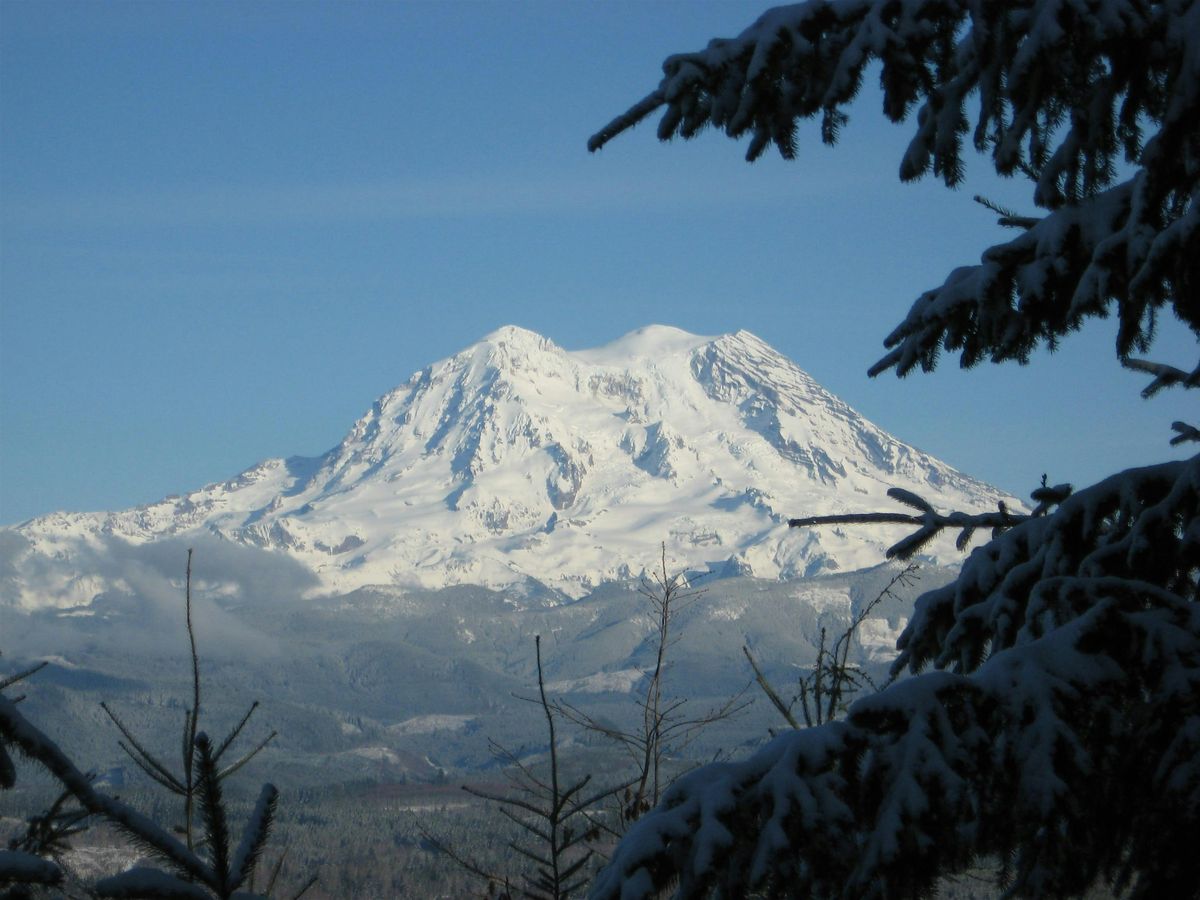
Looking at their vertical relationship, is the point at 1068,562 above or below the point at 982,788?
above

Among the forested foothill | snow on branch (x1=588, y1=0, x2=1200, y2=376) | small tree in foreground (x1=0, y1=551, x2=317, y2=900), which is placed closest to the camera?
small tree in foreground (x1=0, y1=551, x2=317, y2=900)

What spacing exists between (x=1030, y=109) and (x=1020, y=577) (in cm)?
189

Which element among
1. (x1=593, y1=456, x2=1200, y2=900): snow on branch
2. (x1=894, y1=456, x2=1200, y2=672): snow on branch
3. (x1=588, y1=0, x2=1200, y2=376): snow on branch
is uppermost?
(x1=588, y1=0, x2=1200, y2=376): snow on branch

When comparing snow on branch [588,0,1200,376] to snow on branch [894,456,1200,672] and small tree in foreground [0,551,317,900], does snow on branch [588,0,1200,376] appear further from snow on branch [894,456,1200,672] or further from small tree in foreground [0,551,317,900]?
small tree in foreground [0,551,317,900]

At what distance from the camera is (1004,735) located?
12.7ft

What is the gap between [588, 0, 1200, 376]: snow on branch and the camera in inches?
174

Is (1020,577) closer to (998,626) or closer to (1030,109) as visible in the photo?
(998,626)

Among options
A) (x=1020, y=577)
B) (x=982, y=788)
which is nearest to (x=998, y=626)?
(x=1020, y=577)

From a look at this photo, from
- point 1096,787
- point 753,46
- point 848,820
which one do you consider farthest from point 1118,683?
point 753,46

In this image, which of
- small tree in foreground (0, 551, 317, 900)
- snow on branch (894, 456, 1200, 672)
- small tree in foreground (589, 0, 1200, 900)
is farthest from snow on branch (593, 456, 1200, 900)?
small tree in foreground (0, 551, 317, 900)

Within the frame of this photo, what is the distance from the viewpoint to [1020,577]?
5.36m

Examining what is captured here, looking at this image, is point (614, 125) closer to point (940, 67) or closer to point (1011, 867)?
point (940, 67)

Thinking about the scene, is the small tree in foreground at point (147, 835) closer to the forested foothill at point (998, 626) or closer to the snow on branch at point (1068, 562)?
the forested foothill at point (998, 626)

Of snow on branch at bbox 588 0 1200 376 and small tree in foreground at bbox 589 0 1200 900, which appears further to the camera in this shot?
snow on branch at bbox 588 0 1200 376
